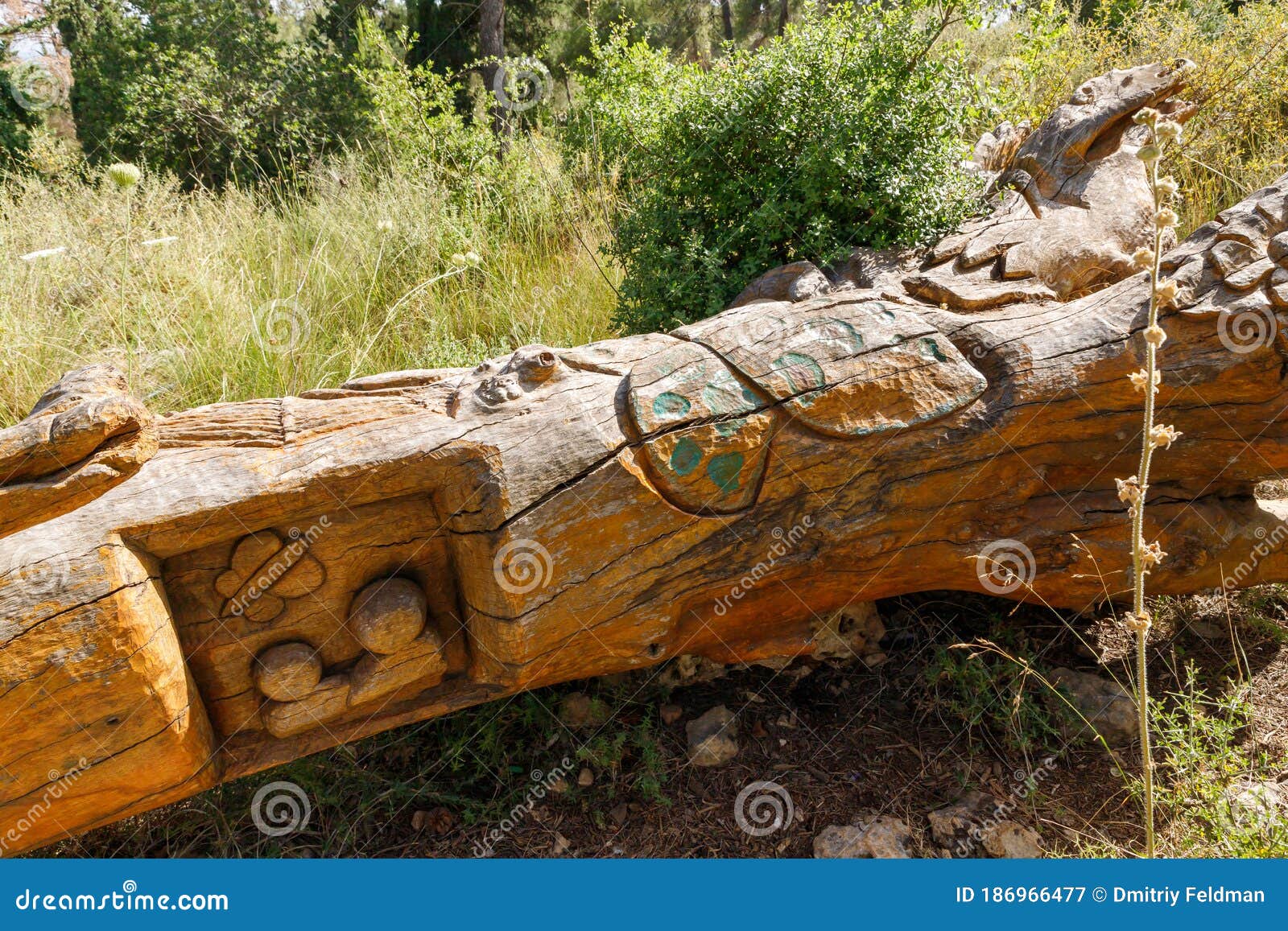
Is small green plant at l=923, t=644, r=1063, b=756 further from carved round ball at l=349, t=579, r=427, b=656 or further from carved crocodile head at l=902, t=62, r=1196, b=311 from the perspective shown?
carved round ball at l=349, t=579, r=427, b=656

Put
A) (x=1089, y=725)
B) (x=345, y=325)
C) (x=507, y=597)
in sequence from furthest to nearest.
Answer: (x=345, y=325) < (x=1089, y=725) < (x=507, y=597)

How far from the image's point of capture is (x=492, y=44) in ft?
30.4

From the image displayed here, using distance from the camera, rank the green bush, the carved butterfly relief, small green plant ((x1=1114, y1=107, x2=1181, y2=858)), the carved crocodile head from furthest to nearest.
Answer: the green bush
the carved crocodile head
the carved butterfly relief
small green plant ((x1=1114, y1=107, x2=1181, y2=858))

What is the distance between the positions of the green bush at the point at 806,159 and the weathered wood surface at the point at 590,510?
91 centimetres

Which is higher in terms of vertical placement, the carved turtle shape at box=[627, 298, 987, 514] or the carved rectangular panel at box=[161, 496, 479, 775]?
the carved turtle shape at box=[627, 298, 987, 514]

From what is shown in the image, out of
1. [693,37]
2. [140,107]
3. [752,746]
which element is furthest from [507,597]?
[693,37]

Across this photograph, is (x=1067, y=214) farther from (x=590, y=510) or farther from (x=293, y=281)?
(x=293, y=281)

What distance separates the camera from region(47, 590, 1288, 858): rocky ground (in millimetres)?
2771

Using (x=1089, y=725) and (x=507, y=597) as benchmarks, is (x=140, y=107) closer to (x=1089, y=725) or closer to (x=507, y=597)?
(x=507, y=597)

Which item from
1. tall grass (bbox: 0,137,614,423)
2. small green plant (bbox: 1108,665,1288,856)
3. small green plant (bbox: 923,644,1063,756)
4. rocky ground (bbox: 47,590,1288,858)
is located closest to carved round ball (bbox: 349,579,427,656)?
rocky ground (bbox: 47,590,1288,858)

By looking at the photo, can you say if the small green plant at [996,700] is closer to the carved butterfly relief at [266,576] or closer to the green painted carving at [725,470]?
the green painted carving at [725,470]

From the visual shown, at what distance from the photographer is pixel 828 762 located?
120 inches

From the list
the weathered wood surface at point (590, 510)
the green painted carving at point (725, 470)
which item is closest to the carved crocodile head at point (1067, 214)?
the weathered wood surface at point (590, 510)

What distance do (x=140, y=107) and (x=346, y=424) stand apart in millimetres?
8617
